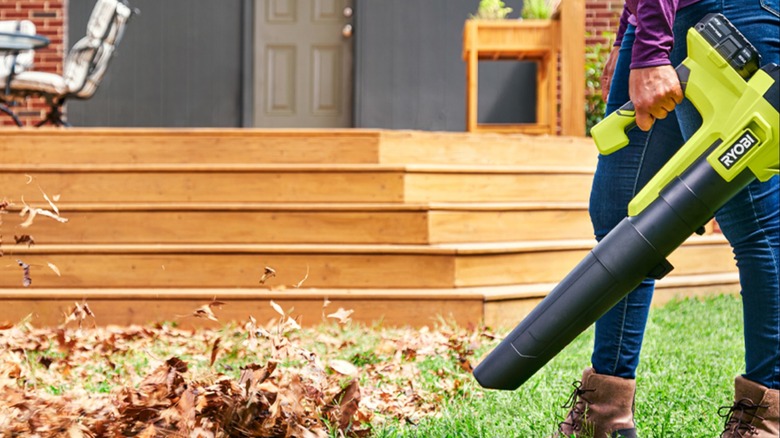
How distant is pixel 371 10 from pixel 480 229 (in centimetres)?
405

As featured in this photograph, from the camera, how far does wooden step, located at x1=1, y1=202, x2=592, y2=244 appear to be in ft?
12.5

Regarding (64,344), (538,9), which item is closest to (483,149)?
(538,9)

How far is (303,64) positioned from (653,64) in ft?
20.9

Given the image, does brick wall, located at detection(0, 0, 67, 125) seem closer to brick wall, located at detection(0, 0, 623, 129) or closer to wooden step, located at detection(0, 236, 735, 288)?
brick wall, located at detection(0, 0, 623, 129)

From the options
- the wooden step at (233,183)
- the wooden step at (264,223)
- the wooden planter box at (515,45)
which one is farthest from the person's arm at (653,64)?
the wooden planter box at (515,45)

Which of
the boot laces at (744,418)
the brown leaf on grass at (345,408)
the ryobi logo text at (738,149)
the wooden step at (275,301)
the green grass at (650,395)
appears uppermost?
the ryobi logo text at (738,149)

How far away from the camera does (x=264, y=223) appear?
3850mm

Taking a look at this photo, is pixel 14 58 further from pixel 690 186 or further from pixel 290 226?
pixel 690 186

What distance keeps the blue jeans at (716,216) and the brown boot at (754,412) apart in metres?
0.02

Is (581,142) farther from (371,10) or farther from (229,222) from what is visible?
(371,10)

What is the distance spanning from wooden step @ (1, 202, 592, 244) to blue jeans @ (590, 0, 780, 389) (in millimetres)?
2009

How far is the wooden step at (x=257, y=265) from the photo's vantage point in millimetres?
3674

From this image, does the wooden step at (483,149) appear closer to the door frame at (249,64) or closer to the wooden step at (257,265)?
the wooden step at (257,265)

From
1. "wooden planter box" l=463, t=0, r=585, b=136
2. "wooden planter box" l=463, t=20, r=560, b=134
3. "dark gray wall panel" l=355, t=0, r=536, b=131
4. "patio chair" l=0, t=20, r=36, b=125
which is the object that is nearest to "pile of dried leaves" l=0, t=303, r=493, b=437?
"wooden planter box" l=463, t=0, r=585, b=136
